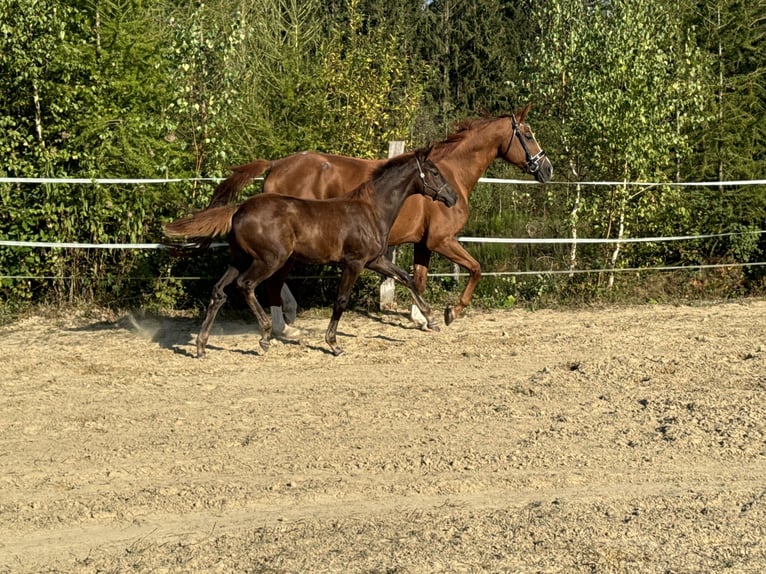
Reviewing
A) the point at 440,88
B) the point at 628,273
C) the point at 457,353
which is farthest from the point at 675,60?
the point at 440,88

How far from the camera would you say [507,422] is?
239 inches

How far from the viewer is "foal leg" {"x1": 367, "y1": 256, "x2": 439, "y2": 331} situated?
8.59 metres

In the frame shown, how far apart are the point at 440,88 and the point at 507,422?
19139mm

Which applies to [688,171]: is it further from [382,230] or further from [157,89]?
[157,89]

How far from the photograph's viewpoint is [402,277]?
8742mm

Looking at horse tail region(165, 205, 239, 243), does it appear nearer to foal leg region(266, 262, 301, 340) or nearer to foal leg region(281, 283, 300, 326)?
foal leg region(266, 262, 301, 340)

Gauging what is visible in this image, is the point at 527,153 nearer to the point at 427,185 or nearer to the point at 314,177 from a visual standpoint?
the point at 427,185

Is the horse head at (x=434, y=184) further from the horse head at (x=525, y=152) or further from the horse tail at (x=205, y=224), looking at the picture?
the horse tail at (x=205, y=224)

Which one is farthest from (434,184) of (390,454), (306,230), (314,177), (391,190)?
(390,454)

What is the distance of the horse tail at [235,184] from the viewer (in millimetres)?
8859

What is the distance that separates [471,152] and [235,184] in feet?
7.89

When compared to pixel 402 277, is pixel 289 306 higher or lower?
lower

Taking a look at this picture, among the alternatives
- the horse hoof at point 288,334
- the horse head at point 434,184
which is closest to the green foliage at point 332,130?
the horse hoof at point 288,334

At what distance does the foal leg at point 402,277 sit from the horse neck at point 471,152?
123 centimetres
